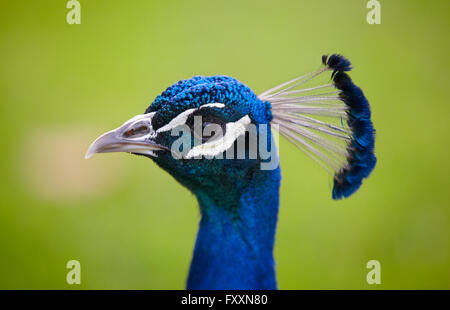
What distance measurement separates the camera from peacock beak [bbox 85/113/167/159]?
104 centimetres

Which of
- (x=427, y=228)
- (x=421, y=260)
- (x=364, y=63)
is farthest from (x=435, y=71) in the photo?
(x=421, y=260)

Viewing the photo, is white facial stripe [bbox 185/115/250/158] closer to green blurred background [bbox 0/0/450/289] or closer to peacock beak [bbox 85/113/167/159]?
peacock beak [bbox 85/113/167/159]

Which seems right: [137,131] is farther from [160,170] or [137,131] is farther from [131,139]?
[160,170]

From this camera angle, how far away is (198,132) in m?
1.04

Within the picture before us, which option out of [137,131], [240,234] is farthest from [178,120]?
[240,234]

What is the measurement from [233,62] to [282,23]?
1.44ft

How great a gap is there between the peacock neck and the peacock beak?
0.67ft

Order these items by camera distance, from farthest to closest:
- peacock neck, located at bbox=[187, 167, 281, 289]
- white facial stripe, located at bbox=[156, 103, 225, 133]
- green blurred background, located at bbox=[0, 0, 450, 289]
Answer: green blurred background, located at bbox=[0, 0, 450, 289] < peacock neck, located at bbox=[187, 167, 281, 289] < white facial stripe, located at bbox=[156, 103, 225, 133]

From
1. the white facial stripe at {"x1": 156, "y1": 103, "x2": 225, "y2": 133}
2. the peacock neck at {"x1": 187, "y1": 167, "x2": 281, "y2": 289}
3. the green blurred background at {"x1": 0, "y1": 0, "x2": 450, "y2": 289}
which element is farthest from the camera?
the green blurred background at {"x1": 0, "y1": 0, "x2": 450, "y2": 289}

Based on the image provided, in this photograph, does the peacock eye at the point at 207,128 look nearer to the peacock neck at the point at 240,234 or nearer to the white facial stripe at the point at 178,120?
the white facial stripe at the point at 178,120

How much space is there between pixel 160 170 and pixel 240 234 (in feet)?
6.00

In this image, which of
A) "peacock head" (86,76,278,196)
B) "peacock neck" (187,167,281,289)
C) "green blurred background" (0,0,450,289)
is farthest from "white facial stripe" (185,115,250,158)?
"green blurred background" (0,0,450,289)

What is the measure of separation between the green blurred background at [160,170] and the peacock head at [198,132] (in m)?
1.52

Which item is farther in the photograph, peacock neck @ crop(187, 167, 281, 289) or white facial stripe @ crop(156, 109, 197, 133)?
peacock neck @ crop(187, 167, 281, 289)
